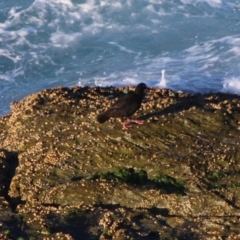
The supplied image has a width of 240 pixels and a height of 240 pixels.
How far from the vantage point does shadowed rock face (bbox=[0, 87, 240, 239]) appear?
12.8 meters

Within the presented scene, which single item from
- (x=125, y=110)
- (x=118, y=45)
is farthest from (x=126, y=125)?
(x=118, y=45)

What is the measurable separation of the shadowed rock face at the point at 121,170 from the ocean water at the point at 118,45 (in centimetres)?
740

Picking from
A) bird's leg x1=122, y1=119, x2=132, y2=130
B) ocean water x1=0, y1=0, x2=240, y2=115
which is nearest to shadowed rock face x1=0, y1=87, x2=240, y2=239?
bird's leg x1=122, y1=119, x2=132, y2=130

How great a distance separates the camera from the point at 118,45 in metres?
30.9

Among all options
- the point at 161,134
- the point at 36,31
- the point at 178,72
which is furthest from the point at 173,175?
the point at 36,31

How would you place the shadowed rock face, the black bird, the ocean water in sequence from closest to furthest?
the shadowed rock face → the black bird → the ocean water

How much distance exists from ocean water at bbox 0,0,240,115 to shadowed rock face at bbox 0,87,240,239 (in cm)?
740

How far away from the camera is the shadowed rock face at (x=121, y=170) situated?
1280 cm

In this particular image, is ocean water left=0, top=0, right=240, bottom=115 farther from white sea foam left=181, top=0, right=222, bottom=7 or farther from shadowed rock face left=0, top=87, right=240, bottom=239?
shadowed rock face left=0, top=87, right=240, bottom=239

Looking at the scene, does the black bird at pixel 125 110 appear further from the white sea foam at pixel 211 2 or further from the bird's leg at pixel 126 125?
the white sea foam at pixel 211 2

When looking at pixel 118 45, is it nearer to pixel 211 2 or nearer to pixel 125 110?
pixel 211 2

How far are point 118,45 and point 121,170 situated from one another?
664 inches

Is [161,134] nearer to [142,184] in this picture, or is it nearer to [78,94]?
[142,184]

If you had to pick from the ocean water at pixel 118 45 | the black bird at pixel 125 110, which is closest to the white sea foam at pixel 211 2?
the ocean water at pixel 118 45
